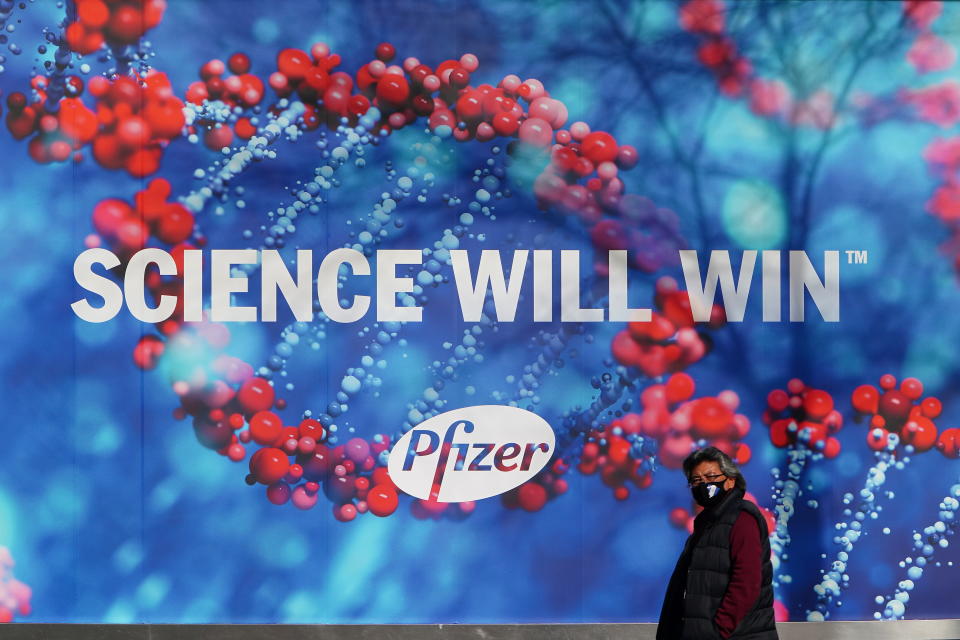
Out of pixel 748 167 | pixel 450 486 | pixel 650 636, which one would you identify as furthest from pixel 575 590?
pixel 748 167

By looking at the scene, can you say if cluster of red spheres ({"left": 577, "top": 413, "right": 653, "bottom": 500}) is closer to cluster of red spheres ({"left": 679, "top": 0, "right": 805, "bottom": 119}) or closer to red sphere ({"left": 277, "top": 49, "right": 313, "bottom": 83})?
cluster of red spheres ({"left": 679, "top": 0, "right": 805, "bottom": 119})

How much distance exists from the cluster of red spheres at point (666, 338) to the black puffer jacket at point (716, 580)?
2.17m

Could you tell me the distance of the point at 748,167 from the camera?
20.9 feet

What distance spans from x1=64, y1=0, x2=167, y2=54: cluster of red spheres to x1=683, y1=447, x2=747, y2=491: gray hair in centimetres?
444

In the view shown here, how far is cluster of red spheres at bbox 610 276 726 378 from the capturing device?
250 inches

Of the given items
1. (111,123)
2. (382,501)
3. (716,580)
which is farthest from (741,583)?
(111,123)

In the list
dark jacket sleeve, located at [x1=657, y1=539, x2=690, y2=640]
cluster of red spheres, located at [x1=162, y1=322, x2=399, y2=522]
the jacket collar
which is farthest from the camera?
cluster of red spheres, located at [x1=162, y1=322, x2=399, y2=522]

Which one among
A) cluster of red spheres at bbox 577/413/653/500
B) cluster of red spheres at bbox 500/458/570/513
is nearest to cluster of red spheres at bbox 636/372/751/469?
cluster of red spheres at bbox 577/413/653/500

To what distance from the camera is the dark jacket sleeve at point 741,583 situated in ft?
13.2

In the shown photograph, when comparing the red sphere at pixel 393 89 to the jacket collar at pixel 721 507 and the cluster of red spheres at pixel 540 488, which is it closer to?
the cluster of red spheres at pixel 540 488

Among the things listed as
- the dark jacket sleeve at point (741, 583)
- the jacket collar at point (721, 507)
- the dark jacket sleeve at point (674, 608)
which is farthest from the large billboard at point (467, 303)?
the dark jacket sleeve at point (741, 583)

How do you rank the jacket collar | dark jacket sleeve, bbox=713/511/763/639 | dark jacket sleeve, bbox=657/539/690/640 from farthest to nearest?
dark jacket sleeve, bbox=657/539/690/640 < the jacket collar < dark jacket sleeve, bbox=713/511/763/639

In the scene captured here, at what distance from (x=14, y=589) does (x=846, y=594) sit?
5.39 m

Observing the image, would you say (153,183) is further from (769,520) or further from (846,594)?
(846,594)
